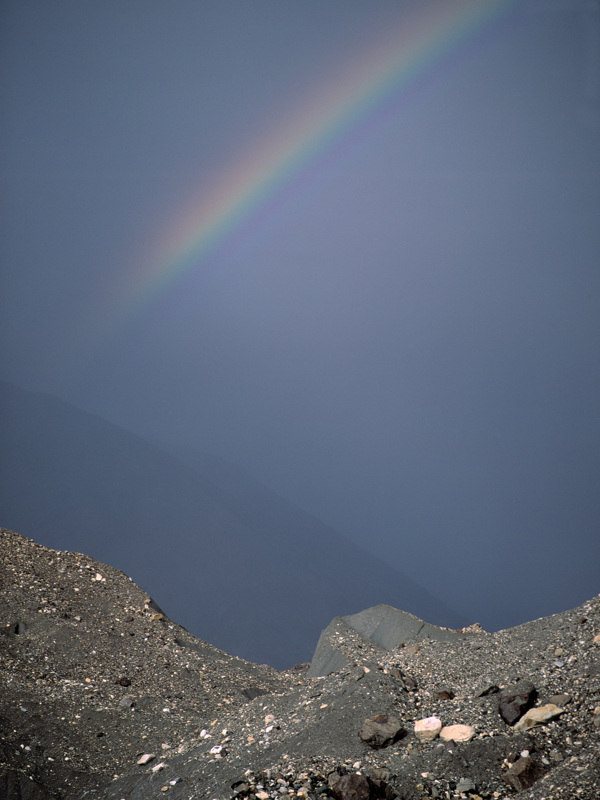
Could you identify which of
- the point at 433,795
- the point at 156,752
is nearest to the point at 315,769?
the point at 433,795

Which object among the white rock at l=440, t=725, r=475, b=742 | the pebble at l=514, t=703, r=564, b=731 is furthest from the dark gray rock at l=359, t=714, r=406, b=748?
the pebble at l=514, t=703, r=564, b=731

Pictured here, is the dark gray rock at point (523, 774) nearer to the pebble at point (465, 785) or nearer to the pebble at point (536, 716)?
the pebble at point (465, 785)

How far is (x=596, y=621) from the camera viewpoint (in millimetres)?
6539

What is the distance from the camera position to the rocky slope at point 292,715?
4402mm

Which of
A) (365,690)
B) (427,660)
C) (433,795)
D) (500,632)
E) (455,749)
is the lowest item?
(433,795)

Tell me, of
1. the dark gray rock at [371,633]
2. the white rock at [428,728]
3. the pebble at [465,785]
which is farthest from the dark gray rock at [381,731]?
the dark gray rock at [371,633]

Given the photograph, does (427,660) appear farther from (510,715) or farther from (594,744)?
(594,744)

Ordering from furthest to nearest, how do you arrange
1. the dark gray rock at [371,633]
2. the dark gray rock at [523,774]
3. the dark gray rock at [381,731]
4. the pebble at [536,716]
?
the dark gray rock at [371,633], the dark gray rock at [381,731], the pebble at [536,716], the dark gray rock at [523,774]

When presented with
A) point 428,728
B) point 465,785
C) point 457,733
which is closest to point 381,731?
point 428,728

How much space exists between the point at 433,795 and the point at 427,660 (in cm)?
329

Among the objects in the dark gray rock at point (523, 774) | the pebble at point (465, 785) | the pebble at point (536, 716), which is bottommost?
the pebble at point (465, 785)

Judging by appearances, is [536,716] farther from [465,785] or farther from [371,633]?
[371,633]

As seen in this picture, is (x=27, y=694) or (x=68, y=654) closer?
(x=27, y=694)

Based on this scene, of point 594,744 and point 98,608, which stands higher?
point 98,608
